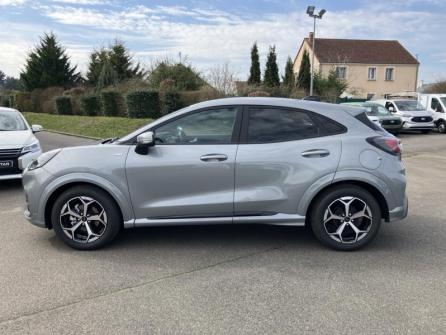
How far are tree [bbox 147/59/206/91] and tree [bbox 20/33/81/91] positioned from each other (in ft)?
59.0

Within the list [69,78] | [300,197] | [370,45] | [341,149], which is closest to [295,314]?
A: [300,197]

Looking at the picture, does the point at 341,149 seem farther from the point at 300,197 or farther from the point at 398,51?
the point at 398,51

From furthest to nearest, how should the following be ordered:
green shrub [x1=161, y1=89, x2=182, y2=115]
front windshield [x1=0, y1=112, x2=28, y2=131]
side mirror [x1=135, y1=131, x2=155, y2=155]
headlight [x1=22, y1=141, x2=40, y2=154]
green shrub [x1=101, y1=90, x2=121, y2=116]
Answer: green shrub [x1=101, y1=90, x2=121, y2=116] < green shrub [x1=161, y1=89, x2=182, y2=115] < front windshield [x1=0, y1=112, x2=28, y2=131] < headlight [x1=22, y1=141, x2=40, y2=154] < side mirror [x1=135, y1=131, x2=155, y2=155]

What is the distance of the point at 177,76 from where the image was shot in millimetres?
24922

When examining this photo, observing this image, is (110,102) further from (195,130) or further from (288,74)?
(195,130)

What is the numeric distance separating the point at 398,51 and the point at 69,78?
35.9m

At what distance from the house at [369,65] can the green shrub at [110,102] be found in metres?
28.1

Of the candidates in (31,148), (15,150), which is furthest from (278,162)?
(31,148)

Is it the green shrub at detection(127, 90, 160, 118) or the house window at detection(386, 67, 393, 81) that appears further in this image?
the house window at detection(386, 67, 393, 81)

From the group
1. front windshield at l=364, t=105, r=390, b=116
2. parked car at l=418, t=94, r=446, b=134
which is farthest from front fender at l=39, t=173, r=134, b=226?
parked car at l=418, t=94, r=446, b=134

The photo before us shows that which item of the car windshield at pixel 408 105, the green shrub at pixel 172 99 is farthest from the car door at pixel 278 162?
the car windshield at pixel 408 105

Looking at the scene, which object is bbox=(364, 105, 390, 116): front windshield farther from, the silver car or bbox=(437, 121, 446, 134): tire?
the silver car

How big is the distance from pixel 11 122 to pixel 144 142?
5.89 m

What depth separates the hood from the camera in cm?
766
